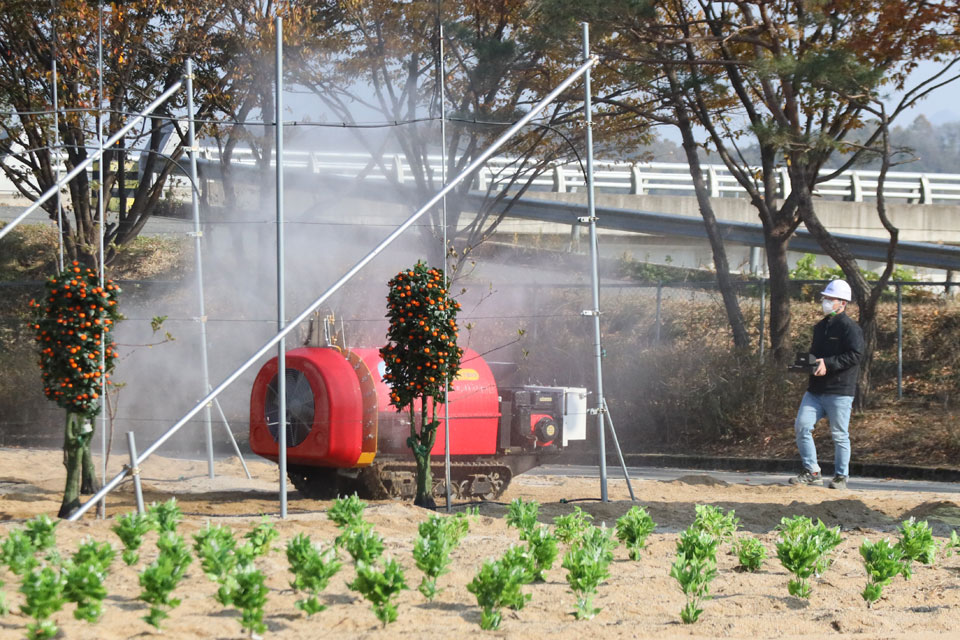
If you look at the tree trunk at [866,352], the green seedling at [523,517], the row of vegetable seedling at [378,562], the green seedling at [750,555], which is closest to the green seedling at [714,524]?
the row of vegetable seedling at [378,562]

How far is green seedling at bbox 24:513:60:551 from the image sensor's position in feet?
21.0

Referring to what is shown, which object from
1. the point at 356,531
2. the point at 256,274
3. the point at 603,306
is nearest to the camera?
the point at 356,531

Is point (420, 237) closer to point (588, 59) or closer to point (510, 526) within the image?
point (588, 59)

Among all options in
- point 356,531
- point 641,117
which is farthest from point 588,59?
point 641,117

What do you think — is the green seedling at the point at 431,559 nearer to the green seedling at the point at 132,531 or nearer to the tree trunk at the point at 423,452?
the green seedling at the point at 132,531

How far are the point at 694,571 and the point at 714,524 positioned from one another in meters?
1.87

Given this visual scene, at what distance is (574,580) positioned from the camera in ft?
18.7

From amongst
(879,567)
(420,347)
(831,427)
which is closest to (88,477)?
(420,347)

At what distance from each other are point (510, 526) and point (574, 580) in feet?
7.81

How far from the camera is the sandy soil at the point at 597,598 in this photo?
525cm

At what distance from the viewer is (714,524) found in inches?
293

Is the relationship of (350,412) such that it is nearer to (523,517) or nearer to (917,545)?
(523,517)

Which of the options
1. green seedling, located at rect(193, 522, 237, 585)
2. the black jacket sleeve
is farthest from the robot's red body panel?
the black jacket sleeve

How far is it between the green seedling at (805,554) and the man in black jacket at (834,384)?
200 inches
